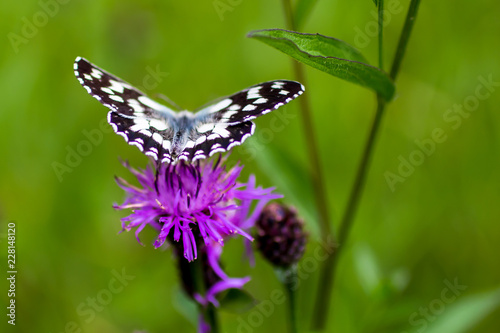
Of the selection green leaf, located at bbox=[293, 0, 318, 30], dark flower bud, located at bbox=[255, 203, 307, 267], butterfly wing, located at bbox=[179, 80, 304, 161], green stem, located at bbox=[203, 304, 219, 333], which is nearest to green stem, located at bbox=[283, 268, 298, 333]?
dark flower bud, located at bbox=[255, 203, 307, 267]

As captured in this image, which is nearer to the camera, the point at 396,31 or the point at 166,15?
the point at 396,31

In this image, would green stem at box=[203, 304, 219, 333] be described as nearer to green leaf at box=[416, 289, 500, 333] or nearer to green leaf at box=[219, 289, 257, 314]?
green leaf at box=[219, 289, 257, 314]

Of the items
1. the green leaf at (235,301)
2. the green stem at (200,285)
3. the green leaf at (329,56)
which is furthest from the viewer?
the green leaf at (235,301)

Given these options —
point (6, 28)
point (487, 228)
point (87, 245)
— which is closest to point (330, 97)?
point (487, 228)

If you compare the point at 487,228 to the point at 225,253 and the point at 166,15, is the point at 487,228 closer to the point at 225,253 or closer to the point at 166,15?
the point at 225,253

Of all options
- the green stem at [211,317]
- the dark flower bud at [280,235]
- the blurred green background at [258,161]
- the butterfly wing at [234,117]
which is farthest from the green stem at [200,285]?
the blurred green background at [258,161]

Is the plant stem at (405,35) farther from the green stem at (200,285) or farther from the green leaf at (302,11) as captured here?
the green stem at (200,285)
